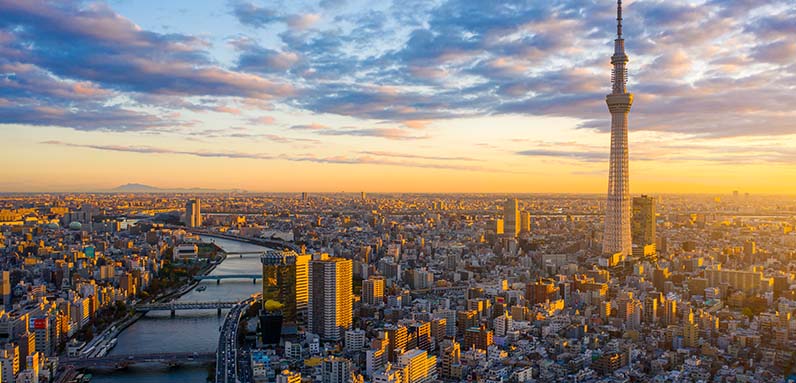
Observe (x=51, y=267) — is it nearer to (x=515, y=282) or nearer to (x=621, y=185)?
(x=515, y=282)

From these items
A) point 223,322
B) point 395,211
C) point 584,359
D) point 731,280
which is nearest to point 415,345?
point 584,359

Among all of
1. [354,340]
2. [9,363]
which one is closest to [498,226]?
[354,340]

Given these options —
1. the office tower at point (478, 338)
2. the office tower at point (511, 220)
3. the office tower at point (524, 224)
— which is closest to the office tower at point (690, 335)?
the office tower at point (478, 338)

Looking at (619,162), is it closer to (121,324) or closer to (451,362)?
(451,362)

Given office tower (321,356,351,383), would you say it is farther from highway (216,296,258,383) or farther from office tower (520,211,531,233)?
office tower (520,211,531,233)

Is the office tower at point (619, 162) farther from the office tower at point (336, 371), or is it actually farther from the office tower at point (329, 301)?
the office tower at point (336, 371)

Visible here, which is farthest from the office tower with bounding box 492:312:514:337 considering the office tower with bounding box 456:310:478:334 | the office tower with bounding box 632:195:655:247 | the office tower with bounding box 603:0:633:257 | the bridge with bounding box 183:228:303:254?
the bridge with bounding box 183:228:303:254
